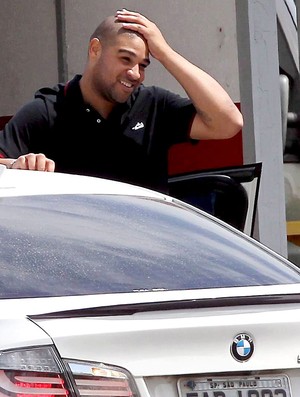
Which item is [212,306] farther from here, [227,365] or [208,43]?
[208,43]

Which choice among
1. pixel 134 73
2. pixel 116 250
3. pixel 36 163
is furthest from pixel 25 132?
pixel 116 250

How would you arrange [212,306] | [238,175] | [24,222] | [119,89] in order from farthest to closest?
[238,175] < [119,89] < [24,222] < [212,306]

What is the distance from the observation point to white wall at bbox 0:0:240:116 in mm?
9594

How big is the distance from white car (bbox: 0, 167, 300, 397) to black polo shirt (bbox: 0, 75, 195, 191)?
1.58 meters

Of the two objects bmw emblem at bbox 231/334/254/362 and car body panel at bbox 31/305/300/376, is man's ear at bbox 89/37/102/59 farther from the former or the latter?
bmw emblem at bbox 231/334/254/362

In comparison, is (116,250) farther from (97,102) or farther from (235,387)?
(97,102)

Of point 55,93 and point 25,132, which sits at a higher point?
point 55,93

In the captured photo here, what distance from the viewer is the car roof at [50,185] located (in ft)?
14.4

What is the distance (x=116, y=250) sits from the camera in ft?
13.5

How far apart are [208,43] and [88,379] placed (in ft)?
20.9

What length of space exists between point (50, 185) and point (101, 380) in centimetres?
114

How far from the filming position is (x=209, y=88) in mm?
6273

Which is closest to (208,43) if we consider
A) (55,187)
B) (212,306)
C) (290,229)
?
(290,229)

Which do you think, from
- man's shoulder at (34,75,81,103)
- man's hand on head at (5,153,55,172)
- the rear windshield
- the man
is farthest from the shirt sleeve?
the rear windshield
